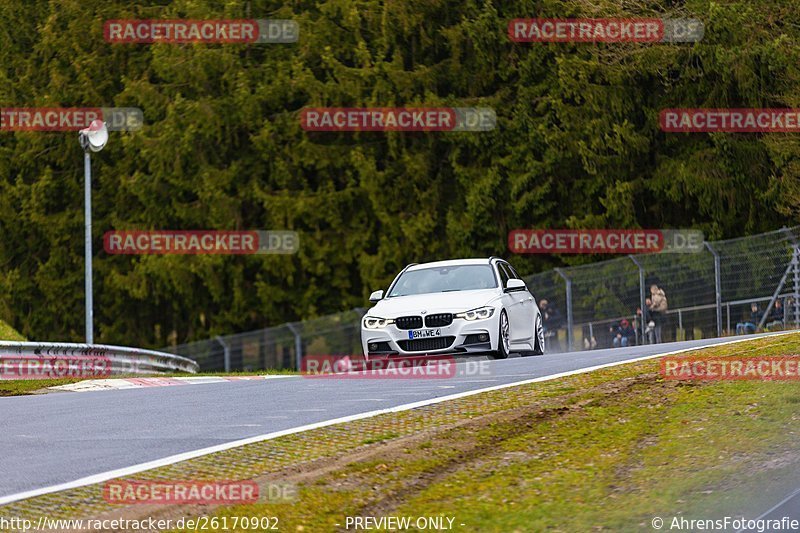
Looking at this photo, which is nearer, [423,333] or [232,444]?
[232,444]

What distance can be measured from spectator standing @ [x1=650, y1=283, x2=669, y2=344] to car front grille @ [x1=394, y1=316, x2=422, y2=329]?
10.1m

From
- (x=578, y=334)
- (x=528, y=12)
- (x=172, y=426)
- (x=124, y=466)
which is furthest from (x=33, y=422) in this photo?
(x=528, y=12)

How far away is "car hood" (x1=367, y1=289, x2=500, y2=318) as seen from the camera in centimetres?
2022

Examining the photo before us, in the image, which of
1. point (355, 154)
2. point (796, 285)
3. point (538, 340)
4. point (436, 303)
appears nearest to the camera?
point (436, 303)

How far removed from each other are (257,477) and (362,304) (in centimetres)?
3193

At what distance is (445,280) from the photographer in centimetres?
2173

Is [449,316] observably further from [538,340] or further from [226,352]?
[226,352]

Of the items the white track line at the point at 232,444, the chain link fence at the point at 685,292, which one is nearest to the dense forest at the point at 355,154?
the chain link fence at the point at 685,292

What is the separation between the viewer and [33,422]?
13.8 m

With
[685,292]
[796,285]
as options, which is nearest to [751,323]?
[796,285]

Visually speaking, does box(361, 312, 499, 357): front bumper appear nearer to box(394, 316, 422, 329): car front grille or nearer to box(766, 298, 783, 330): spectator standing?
box(394, 316, 422, 329): car front grille

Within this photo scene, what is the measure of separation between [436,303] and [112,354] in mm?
7085

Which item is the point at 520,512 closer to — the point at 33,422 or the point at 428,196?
the point at 33,422

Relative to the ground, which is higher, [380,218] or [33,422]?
[380,218]
